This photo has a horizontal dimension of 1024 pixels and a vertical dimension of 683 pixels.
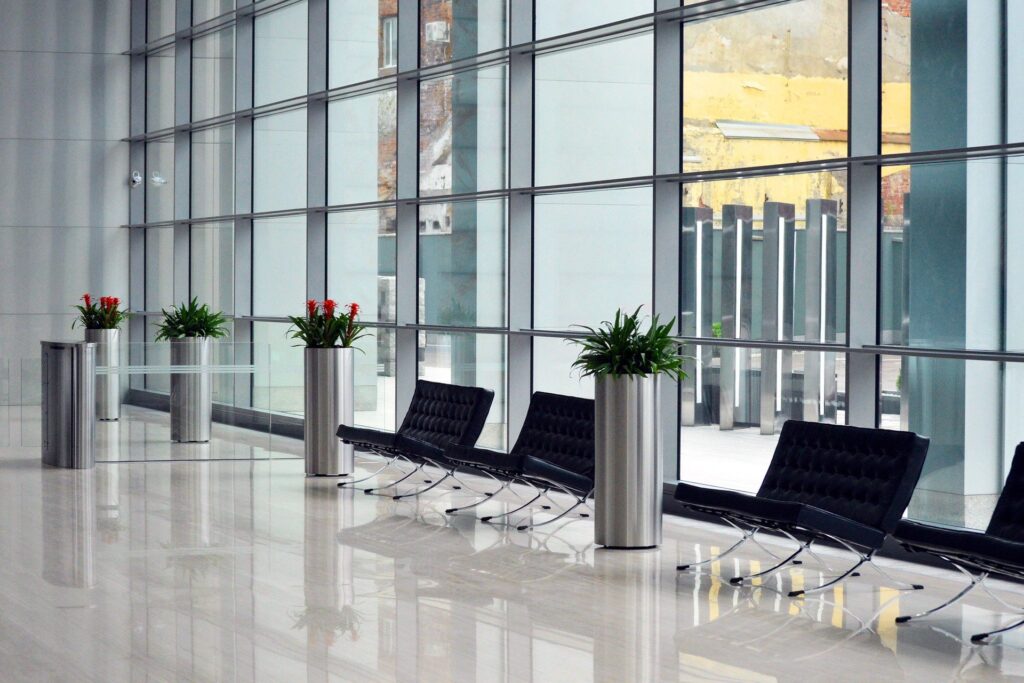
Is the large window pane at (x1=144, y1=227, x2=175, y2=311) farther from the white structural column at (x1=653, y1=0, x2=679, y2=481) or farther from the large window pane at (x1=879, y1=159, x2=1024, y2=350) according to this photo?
the large window pane at (x1=879, y1=159, x2=1024, y2=350)

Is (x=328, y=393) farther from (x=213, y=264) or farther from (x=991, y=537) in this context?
(x=213, y=264)

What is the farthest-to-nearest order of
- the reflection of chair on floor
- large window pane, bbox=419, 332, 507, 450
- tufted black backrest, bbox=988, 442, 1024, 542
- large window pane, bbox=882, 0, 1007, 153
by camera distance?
large window pane, bbox=419, 332, 507, 450
large window pane, bbox=882, 0, 1007, 153
tufted black backrest, bbox=988, 442, 1024, 542
the reflection of chair on floor

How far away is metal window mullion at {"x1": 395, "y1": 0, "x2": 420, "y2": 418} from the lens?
1216cm

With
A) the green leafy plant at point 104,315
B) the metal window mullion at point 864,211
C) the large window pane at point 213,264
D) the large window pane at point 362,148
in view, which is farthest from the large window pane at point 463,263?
the green leafy plant at point 104,315

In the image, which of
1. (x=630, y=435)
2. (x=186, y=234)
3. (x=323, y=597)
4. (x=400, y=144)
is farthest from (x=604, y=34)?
(x=186, y=234)

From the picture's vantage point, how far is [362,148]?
1355 cm

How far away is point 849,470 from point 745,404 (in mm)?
2485

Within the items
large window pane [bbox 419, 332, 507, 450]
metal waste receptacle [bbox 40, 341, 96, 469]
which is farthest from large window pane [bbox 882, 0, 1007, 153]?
metal waste receptacle [bbox 40, 341, 96, 469]

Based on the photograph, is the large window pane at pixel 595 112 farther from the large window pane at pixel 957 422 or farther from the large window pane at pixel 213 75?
the large window pane at pixel 213 75

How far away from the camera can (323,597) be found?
6.11 meters

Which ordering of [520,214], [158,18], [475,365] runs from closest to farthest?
[520,214], [475,365], [158,18]

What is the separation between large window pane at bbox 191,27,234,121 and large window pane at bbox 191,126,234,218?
28 cm

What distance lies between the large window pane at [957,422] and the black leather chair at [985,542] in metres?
1.49

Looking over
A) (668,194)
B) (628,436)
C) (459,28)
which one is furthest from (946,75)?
(459,28)
